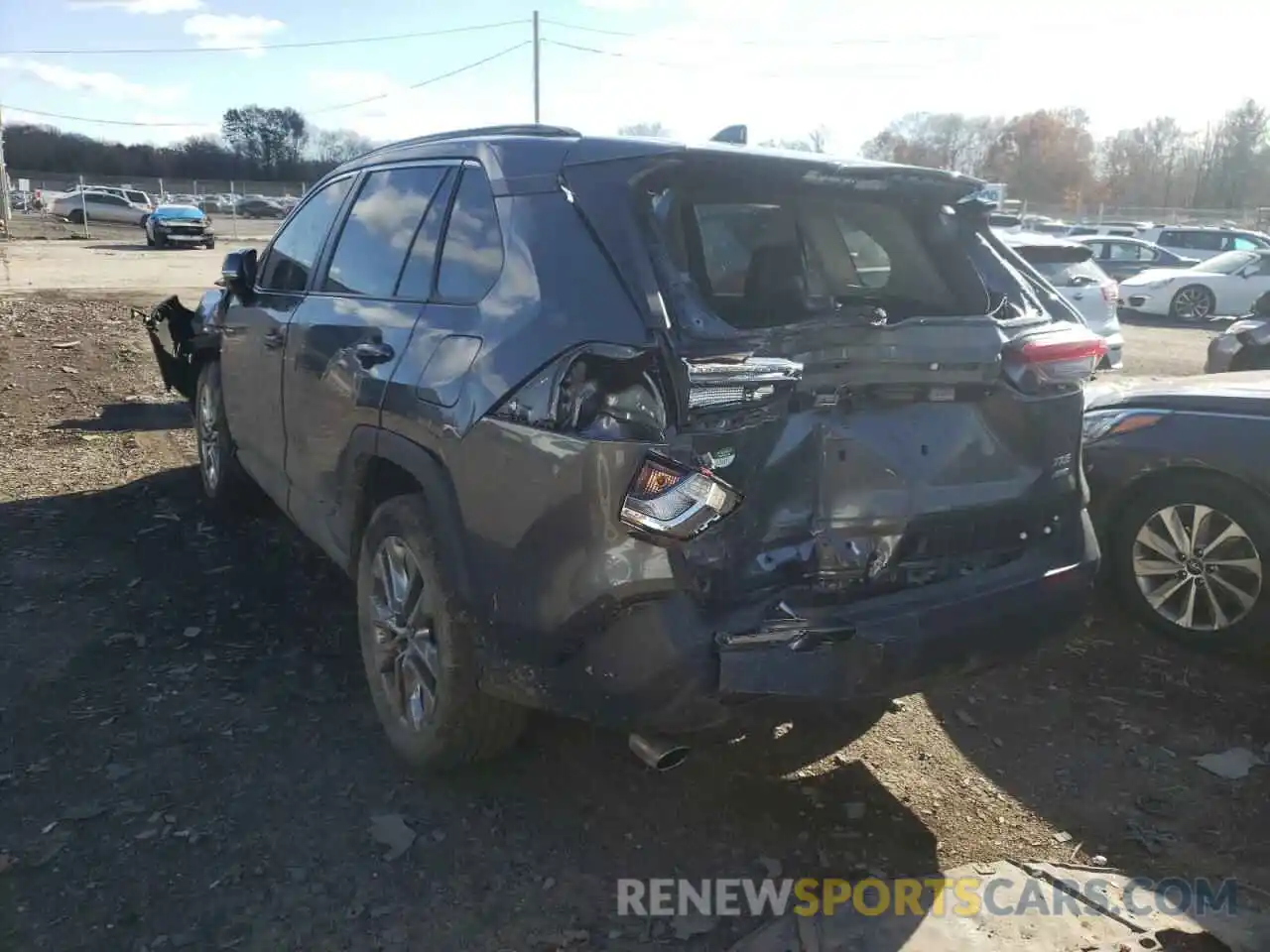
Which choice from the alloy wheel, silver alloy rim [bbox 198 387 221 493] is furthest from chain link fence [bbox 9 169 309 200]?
silver alloy rim [bbox 198 387 221 493]

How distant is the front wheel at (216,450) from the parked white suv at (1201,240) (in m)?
25.8

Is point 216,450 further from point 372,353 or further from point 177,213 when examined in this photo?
point 177,213

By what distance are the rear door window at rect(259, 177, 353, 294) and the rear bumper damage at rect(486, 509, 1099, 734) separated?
7.62ft

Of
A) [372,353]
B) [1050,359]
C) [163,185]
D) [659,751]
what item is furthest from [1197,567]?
[163,185]

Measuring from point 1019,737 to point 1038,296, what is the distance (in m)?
1.56

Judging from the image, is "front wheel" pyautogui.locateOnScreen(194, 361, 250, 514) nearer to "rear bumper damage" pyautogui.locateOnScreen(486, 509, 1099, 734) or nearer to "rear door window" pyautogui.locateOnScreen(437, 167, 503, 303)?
"rear door window" pyautogui.locateOnScreen(437, 167, 503, 303)

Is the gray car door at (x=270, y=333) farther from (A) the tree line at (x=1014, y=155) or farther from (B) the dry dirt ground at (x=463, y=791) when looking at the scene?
(A) the tree line at (x=1014, y=155)

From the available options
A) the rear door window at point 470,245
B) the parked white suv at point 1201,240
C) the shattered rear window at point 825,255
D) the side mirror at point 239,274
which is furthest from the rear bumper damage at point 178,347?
the parked white suv at point 1201,240

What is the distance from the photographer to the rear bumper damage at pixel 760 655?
2.46 metres

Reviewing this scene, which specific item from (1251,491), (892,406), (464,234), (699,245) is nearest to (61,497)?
(464,234)

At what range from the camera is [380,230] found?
3787mm

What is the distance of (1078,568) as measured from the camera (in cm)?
317

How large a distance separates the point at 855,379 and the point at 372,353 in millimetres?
Answer: 1605

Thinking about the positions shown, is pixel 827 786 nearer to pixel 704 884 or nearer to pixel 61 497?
pixel 704 884
